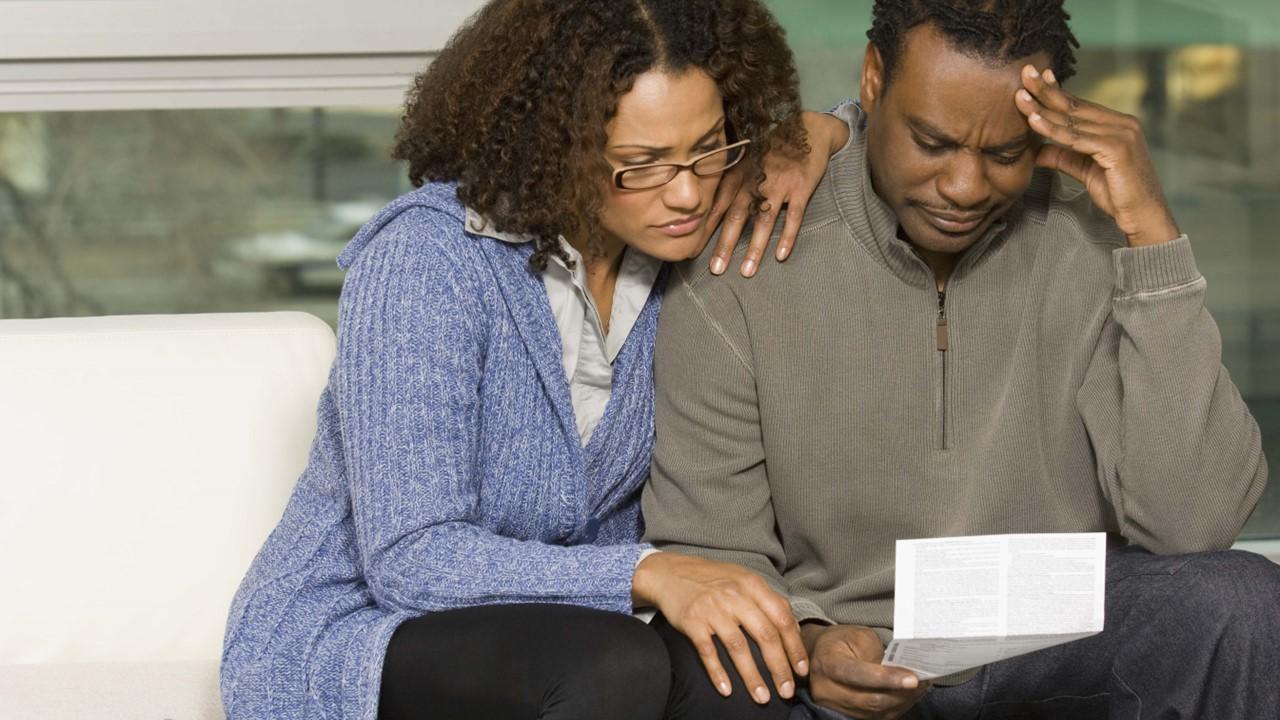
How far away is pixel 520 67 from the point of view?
1925mm

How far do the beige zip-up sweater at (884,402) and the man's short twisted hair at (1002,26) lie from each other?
26 cm

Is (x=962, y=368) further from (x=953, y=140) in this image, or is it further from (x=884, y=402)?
(x=953, y=140)

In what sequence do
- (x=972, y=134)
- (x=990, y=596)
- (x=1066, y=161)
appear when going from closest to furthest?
(x=990, y=596) < (x=972, y=134) < (x=1066, y=161)

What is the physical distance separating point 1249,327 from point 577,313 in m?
2.22

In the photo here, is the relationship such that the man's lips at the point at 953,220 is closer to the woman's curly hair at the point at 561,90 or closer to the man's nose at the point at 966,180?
the man's nose at the point at 966,180

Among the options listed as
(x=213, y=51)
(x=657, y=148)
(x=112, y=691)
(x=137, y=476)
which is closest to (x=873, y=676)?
(x=657, y=148)

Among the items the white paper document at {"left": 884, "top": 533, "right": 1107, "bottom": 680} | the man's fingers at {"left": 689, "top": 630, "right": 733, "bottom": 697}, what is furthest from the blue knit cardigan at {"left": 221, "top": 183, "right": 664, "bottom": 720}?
the white paper document at {"left": 884, "top": 533, "right": 1107, "bottom": 680}

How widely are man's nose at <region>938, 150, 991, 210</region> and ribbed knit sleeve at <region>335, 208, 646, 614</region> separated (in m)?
0.60

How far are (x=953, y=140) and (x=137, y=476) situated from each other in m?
1.34

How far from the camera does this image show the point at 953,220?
1.93 m

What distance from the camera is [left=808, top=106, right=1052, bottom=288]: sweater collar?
2.04 metres

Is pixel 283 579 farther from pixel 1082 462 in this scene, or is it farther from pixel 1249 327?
pixel 1249 327

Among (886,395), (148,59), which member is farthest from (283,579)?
(148,59)

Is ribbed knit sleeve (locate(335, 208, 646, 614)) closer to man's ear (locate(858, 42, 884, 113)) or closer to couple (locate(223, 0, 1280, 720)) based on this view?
couple (locate(223, 0, 1280, 720))
